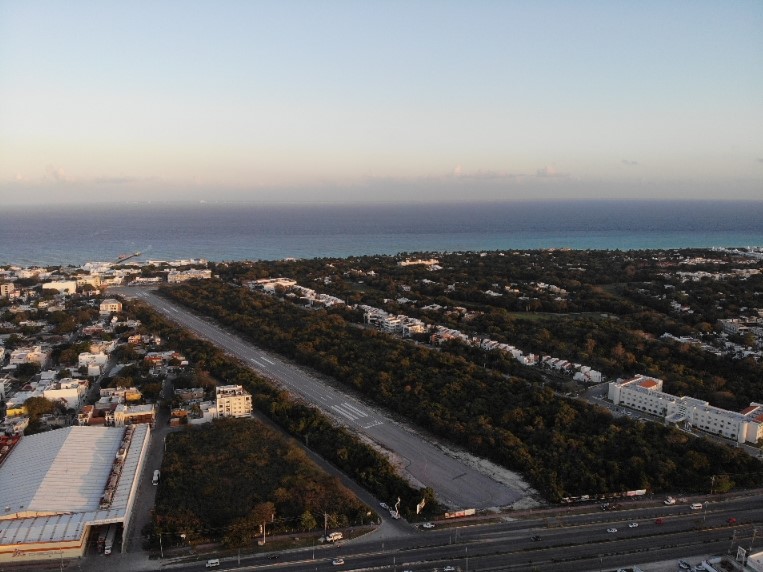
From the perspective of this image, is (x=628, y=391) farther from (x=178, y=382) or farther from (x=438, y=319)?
(x=178, y=382)

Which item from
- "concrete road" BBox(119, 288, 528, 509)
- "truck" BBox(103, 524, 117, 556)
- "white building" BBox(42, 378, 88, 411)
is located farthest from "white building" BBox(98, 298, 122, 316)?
"truck" BBox(103, 524, 117, 556)

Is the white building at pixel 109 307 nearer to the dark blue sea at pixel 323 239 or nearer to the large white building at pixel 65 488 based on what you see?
the large white building at pixel 65 488

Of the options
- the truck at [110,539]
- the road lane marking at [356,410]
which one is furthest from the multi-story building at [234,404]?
the truck at [110,539]

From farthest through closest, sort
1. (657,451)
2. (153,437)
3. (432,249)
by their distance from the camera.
A: (432,249)
(153,437)
(657,451)

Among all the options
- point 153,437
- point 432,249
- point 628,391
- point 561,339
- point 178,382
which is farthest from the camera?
point 432,249

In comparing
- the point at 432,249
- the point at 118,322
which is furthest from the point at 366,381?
the point at 432,249

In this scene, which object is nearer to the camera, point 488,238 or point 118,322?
point 118,322
